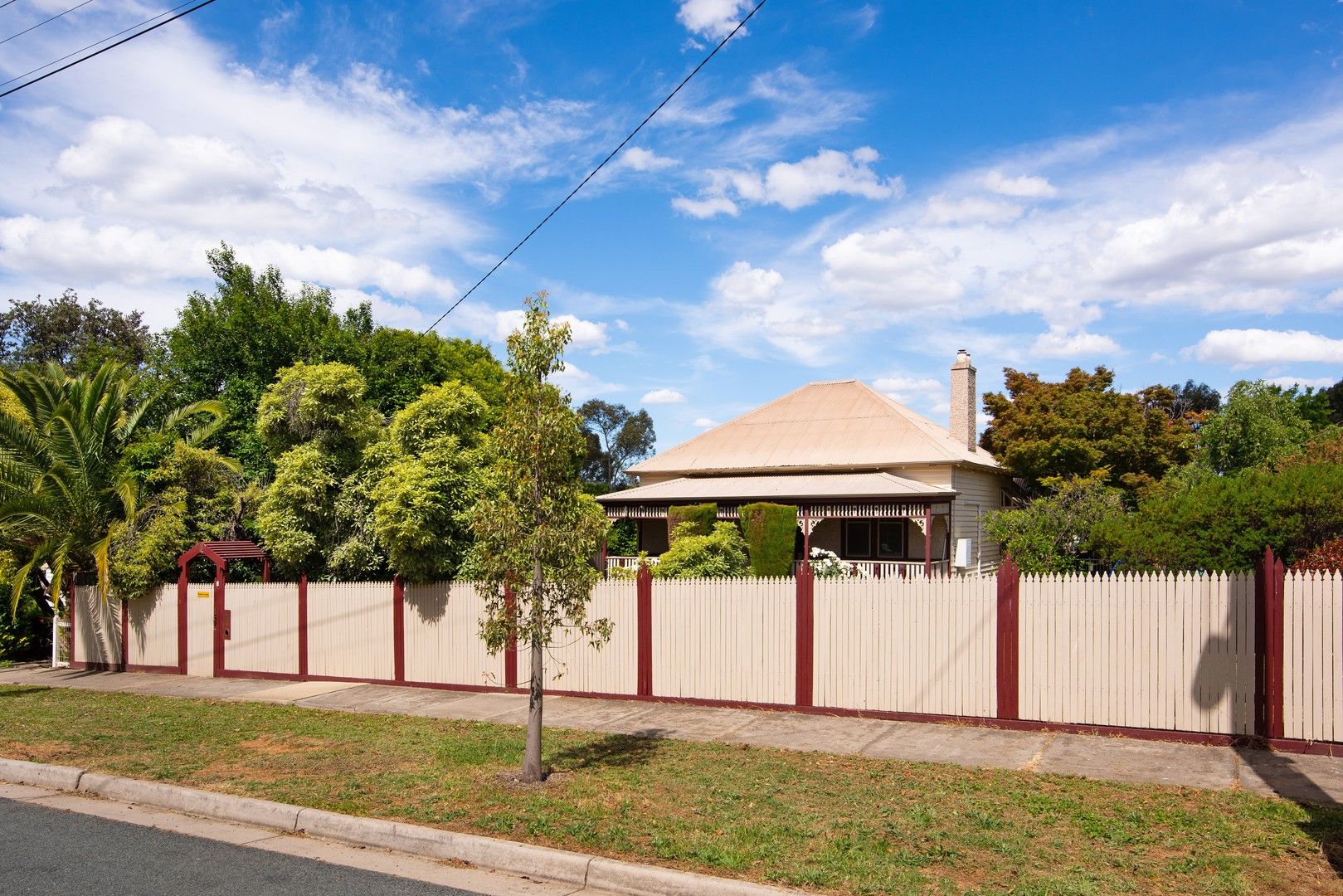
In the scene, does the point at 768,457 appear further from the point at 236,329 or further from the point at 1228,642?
the point at 1228,642

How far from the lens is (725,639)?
12.8 metres

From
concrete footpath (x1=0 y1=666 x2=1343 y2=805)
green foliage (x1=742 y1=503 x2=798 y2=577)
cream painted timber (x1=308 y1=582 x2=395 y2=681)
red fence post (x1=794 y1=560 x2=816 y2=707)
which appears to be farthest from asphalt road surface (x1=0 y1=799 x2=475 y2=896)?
green foliage (x1=742 y1=503 x2=798 y2=577)

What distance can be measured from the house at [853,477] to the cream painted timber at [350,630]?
514 inches

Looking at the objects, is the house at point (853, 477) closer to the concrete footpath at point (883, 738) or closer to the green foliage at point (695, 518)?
the green foliage at point (695, 518)

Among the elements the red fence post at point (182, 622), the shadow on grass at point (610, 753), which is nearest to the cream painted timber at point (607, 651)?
the shadow on grass at point (610, 753)

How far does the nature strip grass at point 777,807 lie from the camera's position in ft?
20.0

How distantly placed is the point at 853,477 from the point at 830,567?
1020 cm

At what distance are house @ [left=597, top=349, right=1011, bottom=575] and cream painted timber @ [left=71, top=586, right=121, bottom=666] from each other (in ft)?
44.4

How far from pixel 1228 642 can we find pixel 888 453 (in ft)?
67.0

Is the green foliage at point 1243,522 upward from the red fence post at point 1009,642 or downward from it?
upward

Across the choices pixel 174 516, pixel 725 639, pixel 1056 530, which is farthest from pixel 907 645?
pixel 174 516

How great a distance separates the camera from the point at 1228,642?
9.96 metres

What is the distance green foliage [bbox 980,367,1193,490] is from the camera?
33312 mm

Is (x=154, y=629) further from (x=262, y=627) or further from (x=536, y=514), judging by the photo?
(x=536, y=514)
